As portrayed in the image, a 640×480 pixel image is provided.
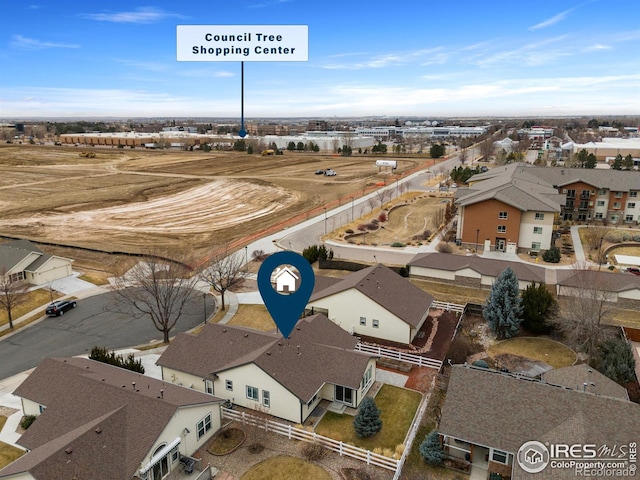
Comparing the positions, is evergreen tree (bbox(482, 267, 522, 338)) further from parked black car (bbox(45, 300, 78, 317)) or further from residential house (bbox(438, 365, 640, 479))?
parked black car (bbox(45, 300, 78, 317))

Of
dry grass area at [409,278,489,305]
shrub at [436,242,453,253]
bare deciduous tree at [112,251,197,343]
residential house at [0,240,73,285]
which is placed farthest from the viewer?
shrub at [436,242,453,253]

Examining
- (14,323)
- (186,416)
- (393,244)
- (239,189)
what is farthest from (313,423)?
(239,189)

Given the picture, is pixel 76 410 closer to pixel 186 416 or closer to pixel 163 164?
pixel 186 416

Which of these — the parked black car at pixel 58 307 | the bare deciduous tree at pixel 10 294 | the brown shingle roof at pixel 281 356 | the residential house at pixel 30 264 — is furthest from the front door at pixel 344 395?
the residential house at pixel 30 264

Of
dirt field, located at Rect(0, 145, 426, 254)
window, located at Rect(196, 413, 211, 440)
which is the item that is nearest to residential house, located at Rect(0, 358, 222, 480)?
window, located at Rect(196, 413, 211, 440)

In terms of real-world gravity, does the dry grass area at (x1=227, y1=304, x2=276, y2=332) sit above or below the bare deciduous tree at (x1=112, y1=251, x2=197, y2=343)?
below

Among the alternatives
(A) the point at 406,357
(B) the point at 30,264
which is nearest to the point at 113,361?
(A) the point at 406,357
